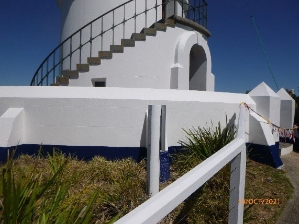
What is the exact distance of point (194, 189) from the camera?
Result: 1.53 meters

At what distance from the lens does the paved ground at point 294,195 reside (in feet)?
10.9

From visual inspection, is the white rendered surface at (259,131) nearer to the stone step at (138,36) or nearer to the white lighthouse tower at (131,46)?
the white lighthouse tower at (131,46)

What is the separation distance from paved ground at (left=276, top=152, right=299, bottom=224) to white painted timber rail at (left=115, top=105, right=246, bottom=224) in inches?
57.1

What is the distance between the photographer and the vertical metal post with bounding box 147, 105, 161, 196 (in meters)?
3.73

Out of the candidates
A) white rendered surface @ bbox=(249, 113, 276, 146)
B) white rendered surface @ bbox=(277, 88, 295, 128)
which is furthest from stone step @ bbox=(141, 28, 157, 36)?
white rendered surface @ bbox=(277, 88, 295, 128)

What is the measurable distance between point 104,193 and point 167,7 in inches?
346

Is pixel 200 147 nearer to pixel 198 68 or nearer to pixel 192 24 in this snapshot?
pixel 192 24

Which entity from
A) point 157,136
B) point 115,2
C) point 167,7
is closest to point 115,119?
point 157,136

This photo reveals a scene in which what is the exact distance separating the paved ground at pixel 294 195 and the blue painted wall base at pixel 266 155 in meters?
0.33

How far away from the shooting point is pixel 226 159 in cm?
202

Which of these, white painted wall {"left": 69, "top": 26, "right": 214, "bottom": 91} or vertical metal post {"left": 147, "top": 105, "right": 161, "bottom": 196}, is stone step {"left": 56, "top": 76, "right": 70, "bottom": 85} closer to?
white painted wall {"left": 69, "top": 26, "right": 214, "bottom": 91}

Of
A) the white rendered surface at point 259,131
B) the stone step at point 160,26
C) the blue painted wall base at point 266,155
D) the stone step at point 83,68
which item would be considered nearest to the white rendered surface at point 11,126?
the stone step at point 83,68

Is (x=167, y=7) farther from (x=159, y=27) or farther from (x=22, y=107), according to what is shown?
(x=22, y=107)

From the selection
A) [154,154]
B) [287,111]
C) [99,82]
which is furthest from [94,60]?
[287,111]
